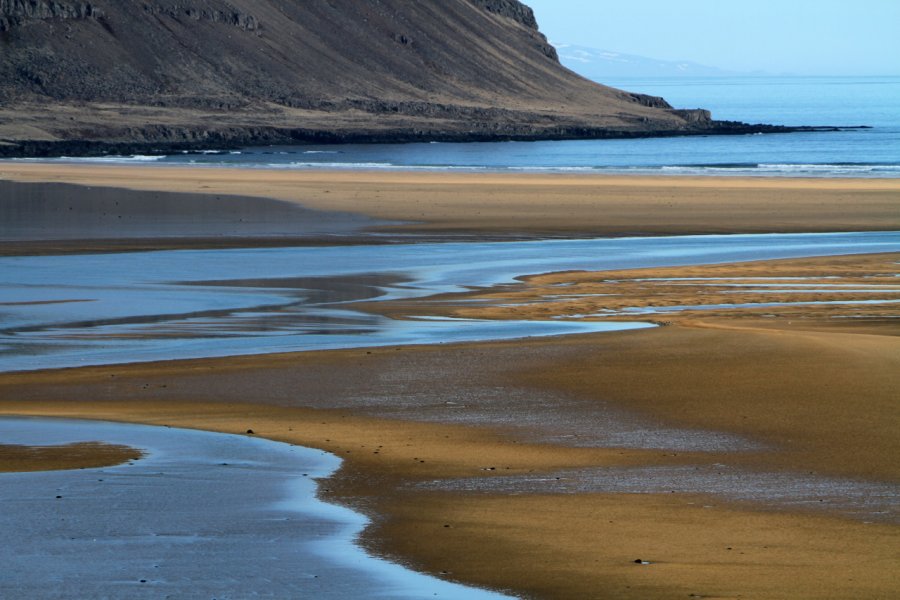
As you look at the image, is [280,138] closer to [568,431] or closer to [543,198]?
[543,198]

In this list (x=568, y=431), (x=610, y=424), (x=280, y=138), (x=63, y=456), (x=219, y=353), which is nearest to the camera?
(x=63, y=456)

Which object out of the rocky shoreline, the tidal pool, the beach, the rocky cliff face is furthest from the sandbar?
the rocky cliff face

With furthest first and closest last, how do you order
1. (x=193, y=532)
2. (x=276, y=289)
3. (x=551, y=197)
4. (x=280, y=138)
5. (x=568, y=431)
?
(x=280, y=138), (x=551, y=197), (x=276, y=289), (x=568, y=431), (x=193, y=532)

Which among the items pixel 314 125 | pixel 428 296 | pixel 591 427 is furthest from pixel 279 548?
pixel 314 125

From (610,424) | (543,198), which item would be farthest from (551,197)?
(610,424)

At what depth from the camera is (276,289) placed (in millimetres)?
18703

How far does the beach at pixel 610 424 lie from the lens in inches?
257

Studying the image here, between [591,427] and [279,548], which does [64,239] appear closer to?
[591,427]

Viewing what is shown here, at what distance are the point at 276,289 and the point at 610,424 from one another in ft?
30.9

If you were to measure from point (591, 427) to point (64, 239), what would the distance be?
683 inches

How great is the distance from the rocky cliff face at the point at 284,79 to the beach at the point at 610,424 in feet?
224

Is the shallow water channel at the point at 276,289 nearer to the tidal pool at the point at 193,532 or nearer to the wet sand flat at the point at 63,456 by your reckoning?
the wet sand flat at the point at 63,456

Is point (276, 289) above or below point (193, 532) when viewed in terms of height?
below

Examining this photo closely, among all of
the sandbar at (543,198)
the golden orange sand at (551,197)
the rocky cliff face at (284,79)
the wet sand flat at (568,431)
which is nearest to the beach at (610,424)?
the wet sand flat at (568,431)
